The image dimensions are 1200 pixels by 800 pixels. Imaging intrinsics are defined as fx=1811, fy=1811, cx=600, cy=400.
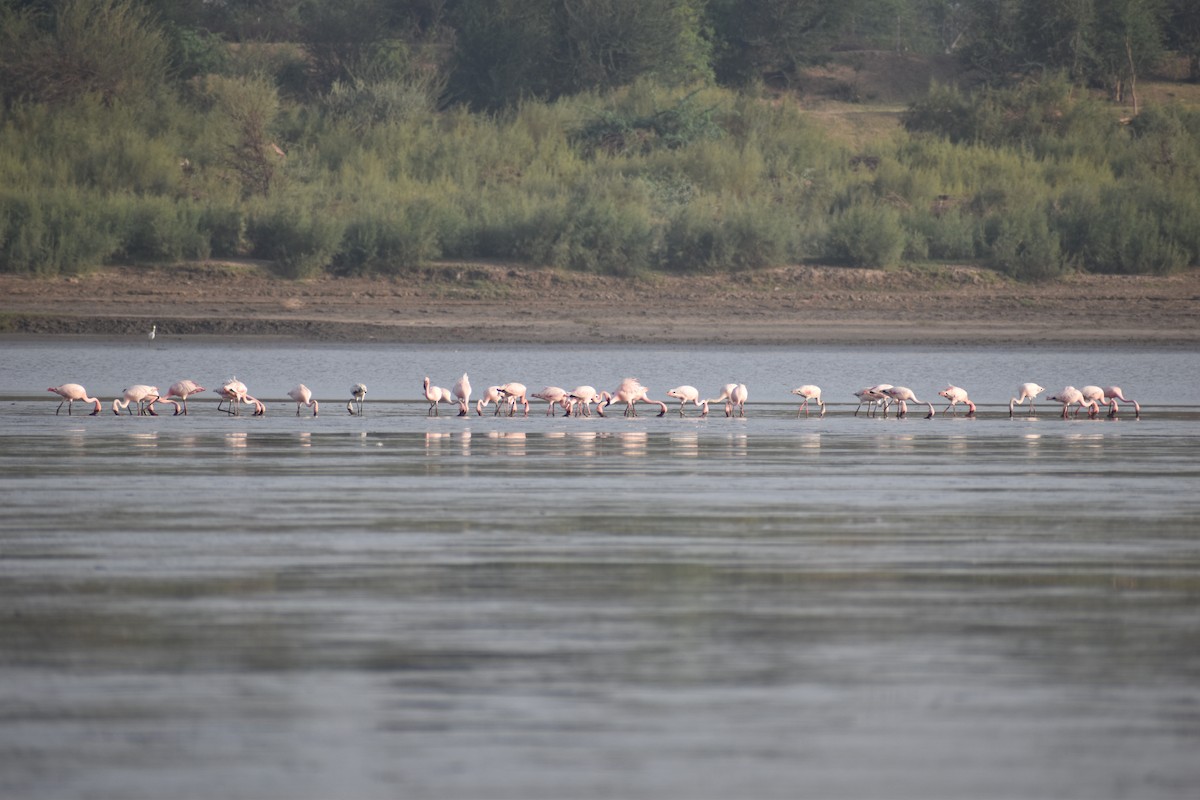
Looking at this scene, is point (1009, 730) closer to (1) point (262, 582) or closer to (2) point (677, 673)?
(2) point (677, 673)

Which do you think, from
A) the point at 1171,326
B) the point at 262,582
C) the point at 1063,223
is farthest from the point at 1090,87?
the point at 262,582

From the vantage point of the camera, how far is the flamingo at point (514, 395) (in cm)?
2384

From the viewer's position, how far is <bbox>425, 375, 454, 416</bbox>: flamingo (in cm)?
2378

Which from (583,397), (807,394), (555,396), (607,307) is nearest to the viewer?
(583,397)

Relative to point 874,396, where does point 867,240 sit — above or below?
above

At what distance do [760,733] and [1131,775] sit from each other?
1.28 m

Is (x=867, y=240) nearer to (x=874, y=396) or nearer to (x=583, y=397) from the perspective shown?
(x=874, y=396)

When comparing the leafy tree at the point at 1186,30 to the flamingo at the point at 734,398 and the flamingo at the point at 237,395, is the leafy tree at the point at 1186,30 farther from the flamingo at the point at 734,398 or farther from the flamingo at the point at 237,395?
the flamingo at the point at 237,395

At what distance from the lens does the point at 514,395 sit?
2416cm

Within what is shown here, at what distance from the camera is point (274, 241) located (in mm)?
40312

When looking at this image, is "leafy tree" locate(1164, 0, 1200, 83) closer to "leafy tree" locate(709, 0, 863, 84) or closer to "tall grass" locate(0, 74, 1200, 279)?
"tall grass" locate(0, 74, 1200, 279)

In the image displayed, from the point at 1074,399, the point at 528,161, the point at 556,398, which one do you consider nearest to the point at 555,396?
the point at 556,398

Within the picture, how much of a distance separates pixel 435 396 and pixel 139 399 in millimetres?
3811

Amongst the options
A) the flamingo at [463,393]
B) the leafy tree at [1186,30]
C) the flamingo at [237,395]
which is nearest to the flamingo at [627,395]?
the flamingo at [463,393]
